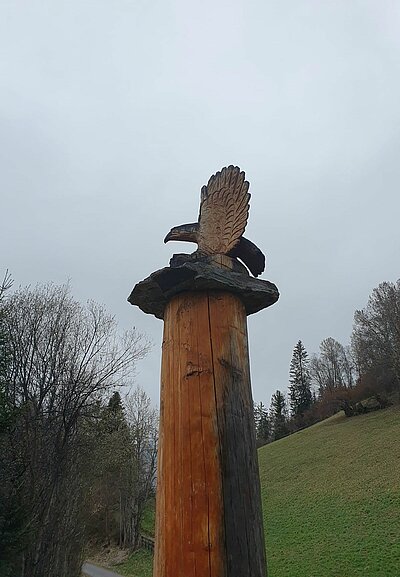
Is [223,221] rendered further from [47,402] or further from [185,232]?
[47,402]

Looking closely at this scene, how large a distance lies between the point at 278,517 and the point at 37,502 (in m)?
14.8

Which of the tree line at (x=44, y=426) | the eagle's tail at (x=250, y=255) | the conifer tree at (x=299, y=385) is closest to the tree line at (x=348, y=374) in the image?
the conifer tree at (x=299, y=385)

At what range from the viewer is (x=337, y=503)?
2252 cm

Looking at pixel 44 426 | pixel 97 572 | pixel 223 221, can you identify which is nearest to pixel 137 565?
pixel 97 572

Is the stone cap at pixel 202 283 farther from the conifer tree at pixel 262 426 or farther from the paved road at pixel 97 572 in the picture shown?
the conifer tree at pixel 262 426

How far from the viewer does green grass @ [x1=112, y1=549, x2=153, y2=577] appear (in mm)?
22812

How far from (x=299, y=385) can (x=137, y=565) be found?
141ft

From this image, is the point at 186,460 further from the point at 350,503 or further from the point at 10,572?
the point at 350,503

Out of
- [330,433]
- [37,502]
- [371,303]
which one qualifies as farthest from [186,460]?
[371,303]

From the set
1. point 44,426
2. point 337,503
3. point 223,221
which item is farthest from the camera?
point 337,503

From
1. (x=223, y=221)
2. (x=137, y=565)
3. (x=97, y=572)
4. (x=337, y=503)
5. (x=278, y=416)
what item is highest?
(x=278, y=416)

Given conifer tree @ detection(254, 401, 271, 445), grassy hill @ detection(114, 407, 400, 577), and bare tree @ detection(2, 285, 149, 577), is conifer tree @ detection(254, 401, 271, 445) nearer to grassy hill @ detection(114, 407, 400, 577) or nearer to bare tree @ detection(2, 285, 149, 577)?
grassy hill @ detection(114, 407, 400, 577)

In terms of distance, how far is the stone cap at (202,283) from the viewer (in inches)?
73.5

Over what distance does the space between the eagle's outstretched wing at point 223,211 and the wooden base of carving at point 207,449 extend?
0.31m
